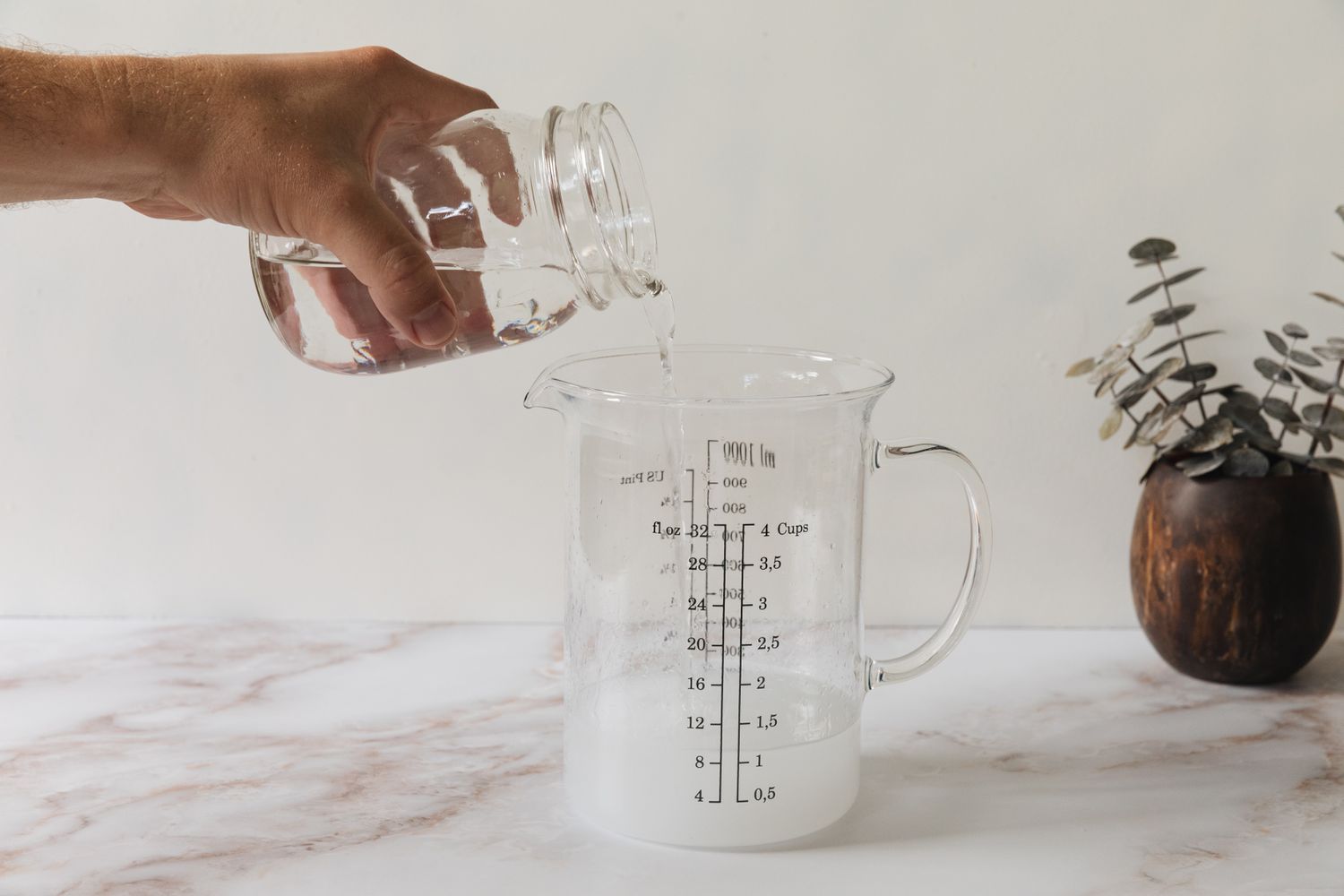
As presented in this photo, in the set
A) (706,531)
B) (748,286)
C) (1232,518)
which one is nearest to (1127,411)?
(1232,518)

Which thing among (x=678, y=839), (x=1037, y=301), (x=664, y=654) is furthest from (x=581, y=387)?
(x=1037, y=301)

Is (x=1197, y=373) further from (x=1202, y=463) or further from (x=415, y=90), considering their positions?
(x=415, y=90)

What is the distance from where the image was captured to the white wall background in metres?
Answer: 1.18

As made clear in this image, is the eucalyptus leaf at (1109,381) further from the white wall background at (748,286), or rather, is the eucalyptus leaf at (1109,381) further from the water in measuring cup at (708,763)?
the water in measuring cup at (708,763)

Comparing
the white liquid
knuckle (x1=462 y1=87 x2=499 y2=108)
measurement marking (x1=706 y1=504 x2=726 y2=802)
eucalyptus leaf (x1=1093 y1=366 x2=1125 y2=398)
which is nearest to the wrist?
knuckle (x1=462 y1=87 x2=499 y2=108)

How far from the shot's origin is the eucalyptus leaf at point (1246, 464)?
1082 millimetres

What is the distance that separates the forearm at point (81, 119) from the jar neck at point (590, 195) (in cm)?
24

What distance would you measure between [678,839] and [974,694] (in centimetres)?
41

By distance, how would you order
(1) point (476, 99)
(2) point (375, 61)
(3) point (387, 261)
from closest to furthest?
(3) point (387, 261), (2) point (375, 61), (1) point (476, 99)

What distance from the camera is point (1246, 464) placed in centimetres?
109

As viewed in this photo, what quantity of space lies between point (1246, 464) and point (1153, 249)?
0.22 m

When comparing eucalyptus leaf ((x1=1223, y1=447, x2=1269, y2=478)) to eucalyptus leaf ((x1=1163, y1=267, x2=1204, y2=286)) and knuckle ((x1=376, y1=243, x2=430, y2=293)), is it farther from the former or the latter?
knuckle ((x1=376, y1=243, x2=430, y2=293))

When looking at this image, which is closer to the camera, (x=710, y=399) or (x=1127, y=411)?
(x=710, y=399)

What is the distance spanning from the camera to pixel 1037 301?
122 cm
